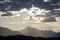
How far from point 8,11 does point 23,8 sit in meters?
0.21

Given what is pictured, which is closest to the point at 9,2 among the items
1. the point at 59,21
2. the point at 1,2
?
the point at 1,2

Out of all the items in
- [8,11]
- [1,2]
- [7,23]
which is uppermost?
[1,2]

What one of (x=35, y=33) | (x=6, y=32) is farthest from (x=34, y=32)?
(x=6, y=32)

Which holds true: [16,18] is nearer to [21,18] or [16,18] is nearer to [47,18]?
[21,18]

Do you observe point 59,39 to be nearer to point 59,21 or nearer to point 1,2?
point 59,21

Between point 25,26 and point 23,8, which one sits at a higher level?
point 23,8

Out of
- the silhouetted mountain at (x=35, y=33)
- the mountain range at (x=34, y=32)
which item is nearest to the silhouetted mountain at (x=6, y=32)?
the mountain range at (x=34, y=32)

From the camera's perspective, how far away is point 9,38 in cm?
228

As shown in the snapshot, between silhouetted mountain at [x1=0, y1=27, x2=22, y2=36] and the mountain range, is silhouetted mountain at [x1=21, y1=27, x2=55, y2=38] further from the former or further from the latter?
silhouetted mountain at [x1=0, y1=27, x2=22, y2=36]

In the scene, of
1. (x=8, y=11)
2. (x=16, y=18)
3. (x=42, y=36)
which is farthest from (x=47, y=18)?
(x=8, y=11)

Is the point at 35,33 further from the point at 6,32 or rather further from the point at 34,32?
the point at 6,32

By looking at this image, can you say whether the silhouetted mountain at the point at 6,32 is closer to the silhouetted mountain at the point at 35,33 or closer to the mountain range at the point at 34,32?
the mountain range at the point at 34,32

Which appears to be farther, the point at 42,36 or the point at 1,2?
the point at 1,2

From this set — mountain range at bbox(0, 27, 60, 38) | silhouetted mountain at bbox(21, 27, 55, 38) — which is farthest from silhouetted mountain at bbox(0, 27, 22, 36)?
silhouetted mountain at bbox(21, 27, 55, 38)
